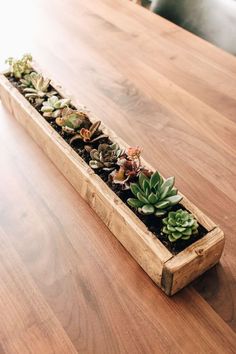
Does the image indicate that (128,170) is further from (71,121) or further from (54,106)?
(54,106)

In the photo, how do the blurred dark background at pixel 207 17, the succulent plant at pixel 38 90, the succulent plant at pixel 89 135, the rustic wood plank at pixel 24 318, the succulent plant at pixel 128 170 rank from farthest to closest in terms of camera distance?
1. the blurred dark background at pixel 207 17
2. the succulent plant at pixel 38 90
3. the succulent plant at pixel 89 135
4. the succulent plant at pixel 128 170
5. the rustic wood plank at pixel 24 318

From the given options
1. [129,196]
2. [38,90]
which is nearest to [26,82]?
[38,90]

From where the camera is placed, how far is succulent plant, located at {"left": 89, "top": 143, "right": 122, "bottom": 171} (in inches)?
36.9

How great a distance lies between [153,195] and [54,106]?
43cm

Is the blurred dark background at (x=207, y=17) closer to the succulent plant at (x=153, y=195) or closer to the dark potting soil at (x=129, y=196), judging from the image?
the dark potting soil at (x=129, y=196)

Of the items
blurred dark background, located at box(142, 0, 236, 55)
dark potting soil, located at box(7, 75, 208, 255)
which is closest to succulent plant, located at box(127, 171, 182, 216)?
dark potting soil, located at box(7, 75, 208, 255)

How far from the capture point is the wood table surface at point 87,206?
2.52 feet

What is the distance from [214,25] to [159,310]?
3.92 ft

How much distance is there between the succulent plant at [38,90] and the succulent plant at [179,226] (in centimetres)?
55

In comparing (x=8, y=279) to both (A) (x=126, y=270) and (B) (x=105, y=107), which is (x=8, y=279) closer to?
(A) (x=126, y=270)

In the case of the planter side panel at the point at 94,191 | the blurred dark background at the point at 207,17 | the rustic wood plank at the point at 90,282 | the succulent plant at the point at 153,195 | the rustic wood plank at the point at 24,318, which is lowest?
the rustic wood plank at the point at 24,318

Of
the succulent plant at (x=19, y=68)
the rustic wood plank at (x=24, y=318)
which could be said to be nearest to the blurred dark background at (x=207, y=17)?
the succulent plant at (x=19, y=68)

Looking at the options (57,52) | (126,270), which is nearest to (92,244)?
(126,270)

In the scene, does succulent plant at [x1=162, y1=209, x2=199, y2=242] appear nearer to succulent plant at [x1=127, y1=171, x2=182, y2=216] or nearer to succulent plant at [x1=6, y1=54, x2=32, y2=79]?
succulent plant at [x1=127, y1=171, x2=182, y2=216]
